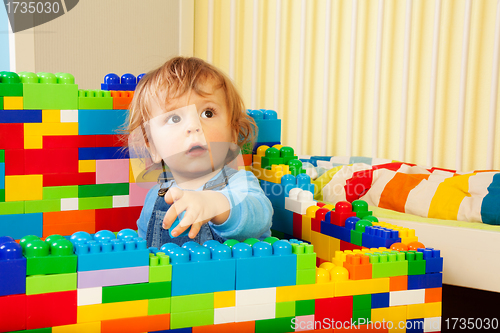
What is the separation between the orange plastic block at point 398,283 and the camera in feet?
1.43

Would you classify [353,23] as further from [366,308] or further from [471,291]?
[366,308]

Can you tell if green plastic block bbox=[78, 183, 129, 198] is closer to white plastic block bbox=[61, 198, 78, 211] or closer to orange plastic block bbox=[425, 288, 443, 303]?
white plastic block bbox=[61, 198, 78, 211]

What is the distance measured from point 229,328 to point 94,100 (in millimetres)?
412

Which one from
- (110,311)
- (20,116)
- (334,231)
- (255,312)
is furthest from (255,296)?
(20,116)

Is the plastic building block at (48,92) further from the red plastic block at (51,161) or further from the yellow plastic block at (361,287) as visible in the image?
the yellow plastic block at (361,287)

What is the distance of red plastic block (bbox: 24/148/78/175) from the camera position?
0.65 metres

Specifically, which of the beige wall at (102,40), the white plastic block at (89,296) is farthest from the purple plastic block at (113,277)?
the beige wall at (102,40)

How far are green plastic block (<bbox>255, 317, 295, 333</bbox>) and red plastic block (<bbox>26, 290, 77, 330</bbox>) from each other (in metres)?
0.15

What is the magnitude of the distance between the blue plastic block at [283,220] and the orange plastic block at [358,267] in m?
0.28

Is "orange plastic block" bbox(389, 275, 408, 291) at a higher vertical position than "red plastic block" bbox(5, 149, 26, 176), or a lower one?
lower

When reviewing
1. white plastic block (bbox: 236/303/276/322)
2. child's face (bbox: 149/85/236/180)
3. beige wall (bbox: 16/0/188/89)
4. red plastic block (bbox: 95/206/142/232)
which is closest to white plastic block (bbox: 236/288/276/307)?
white plastic block (bbox: 236/303/276/322)

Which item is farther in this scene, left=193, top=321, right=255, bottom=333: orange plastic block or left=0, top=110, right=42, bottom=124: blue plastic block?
left=0, top=110, right=42, bottom=124: blue plastic block

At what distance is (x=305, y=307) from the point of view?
16.3 inches

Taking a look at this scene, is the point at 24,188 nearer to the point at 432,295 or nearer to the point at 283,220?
the point at 283,220
